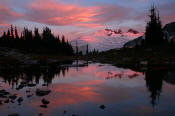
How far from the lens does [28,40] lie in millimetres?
112000

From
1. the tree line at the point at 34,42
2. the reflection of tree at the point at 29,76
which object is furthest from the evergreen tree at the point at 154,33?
the tree line at the point at 34,42

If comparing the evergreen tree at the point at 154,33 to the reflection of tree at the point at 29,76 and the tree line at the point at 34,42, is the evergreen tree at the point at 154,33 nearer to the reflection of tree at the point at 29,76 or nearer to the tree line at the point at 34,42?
the reflection of tree at the point at 29,76

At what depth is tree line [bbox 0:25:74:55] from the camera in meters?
110

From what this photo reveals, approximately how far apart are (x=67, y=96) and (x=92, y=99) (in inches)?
93.5

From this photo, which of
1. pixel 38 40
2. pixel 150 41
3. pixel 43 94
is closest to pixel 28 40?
pixel 38 40

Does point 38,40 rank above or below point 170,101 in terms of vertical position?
above

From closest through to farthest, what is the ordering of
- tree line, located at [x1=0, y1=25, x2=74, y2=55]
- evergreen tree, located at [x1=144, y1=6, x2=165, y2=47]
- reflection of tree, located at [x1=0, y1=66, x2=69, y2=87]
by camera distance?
reflection of tree, located at [x1=0, y1=66, x2=69, y2=87] < evergreen tree, located at [x1=144, y1=6, x2=165, y2=47] < tree line, located at [x1=0, y1=25, x2=74, y2=55]

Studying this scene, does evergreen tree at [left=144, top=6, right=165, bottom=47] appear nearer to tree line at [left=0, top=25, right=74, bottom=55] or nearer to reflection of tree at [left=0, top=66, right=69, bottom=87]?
reflection of tree at [left=0, top=66, right=69, bottom=87]

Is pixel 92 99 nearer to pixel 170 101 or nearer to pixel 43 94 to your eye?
pixel 43 94

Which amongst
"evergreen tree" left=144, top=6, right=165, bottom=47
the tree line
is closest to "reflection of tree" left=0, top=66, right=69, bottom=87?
"evergreen tree" left=144, top=6, right=165, bottom=47

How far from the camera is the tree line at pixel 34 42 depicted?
110 m

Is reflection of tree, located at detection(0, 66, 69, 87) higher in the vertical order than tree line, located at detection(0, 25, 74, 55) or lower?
lower

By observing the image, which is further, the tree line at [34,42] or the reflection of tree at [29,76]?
the tree line at [34,42]

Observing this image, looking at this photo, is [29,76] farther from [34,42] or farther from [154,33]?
[34,42]
